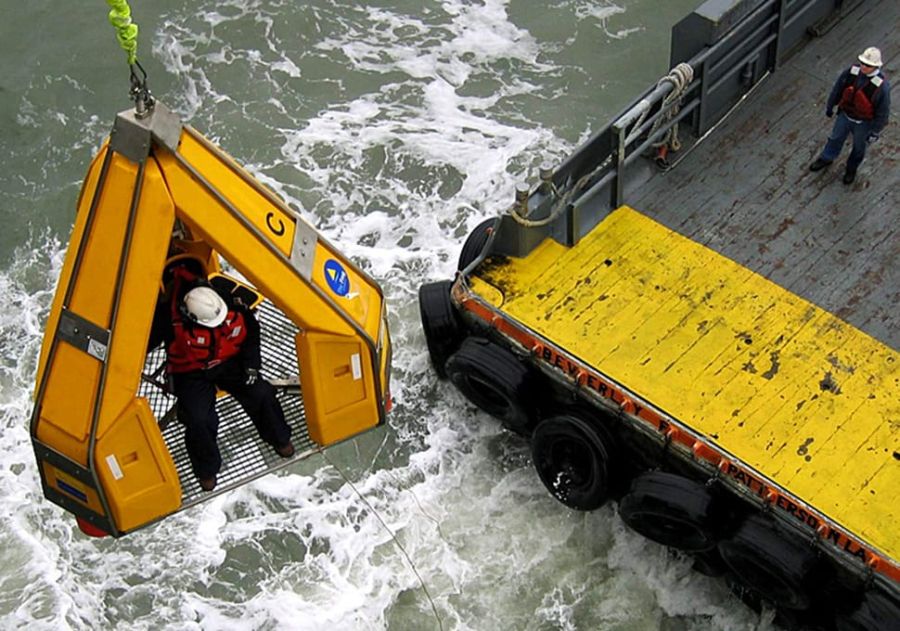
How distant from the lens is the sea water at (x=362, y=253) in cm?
975

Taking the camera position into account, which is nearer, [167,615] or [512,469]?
[167,615]

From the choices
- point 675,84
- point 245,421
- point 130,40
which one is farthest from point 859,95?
point 130,40

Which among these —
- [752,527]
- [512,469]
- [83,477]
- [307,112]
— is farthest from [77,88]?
[752,527]

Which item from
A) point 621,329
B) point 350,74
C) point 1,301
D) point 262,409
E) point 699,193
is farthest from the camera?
point 350,74

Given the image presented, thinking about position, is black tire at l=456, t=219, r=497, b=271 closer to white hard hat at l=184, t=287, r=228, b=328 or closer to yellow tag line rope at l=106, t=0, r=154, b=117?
white hard hat at l=184, t=287, r=228, b=328

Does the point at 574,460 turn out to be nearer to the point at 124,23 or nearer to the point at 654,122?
the point at 654,122

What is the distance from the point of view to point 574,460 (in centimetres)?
948

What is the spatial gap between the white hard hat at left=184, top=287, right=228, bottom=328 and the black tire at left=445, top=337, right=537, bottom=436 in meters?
2.95

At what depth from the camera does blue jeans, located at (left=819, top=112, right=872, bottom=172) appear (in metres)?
9.86

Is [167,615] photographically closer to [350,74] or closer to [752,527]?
[752,527]

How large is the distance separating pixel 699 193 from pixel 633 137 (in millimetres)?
963

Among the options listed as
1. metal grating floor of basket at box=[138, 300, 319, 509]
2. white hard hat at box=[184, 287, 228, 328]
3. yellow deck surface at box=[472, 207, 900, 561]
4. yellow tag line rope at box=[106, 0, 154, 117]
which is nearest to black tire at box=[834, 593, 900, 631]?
yellow deck surface at box=[472, 207, 900, 561]

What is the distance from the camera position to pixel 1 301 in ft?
40.4

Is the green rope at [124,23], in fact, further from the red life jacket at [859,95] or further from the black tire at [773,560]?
the red life jacket at [859,95]
